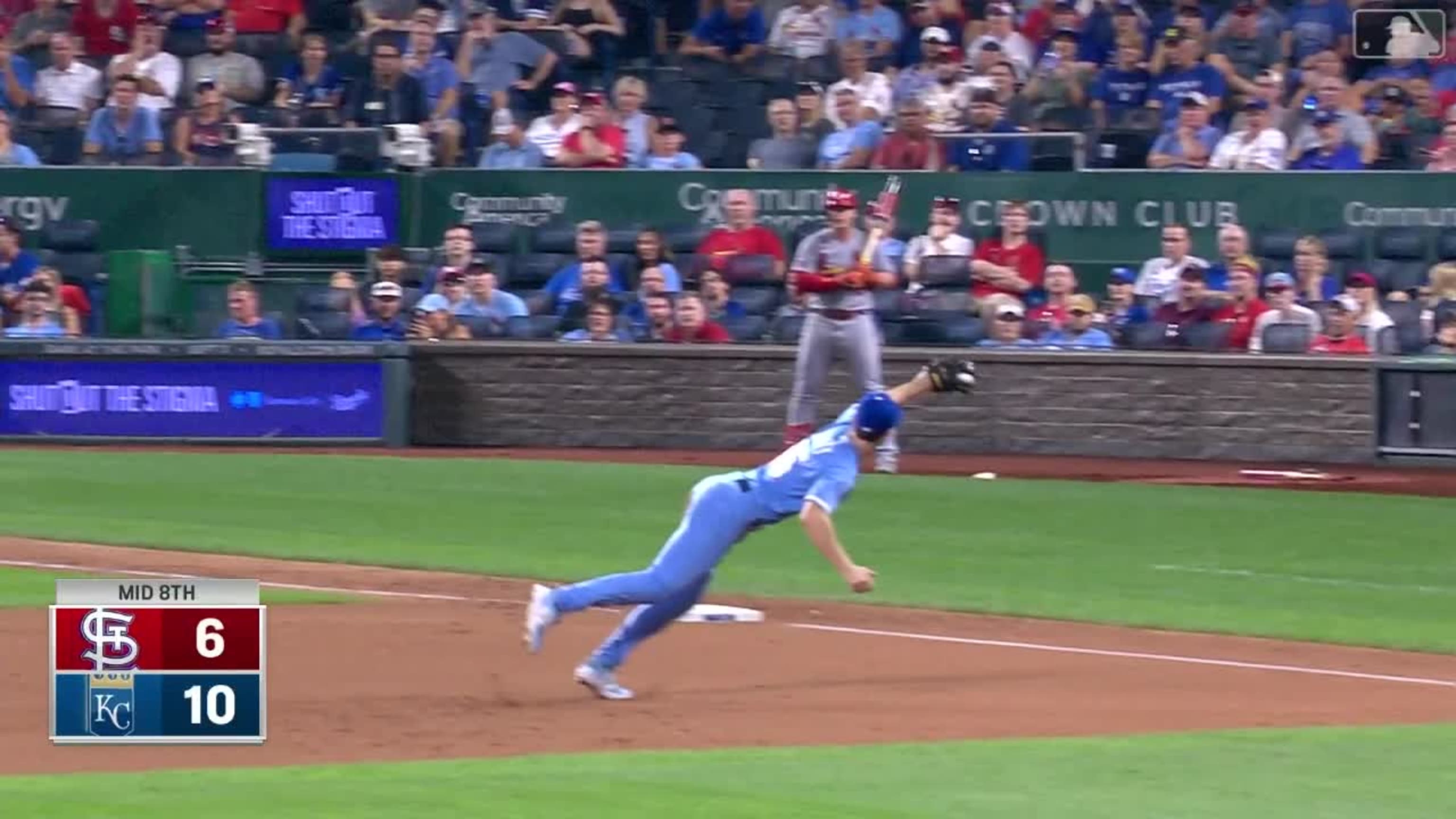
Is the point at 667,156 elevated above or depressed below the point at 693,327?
above

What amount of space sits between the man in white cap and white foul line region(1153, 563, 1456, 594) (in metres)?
8.23

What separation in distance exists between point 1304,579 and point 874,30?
9943 millimetres

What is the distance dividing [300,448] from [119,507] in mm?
3769

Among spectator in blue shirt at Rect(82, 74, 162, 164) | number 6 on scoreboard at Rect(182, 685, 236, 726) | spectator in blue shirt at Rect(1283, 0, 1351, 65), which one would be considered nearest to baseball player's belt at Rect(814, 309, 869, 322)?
spectator in blue shirt at Rect(1283, 0, 1351, 65)

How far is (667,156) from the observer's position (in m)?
22.5

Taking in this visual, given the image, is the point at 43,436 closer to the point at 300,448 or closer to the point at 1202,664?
the point at 300,448

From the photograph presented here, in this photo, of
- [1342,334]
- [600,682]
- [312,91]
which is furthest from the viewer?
[312,91]

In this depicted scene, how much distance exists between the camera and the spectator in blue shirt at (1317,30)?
71.9 feet

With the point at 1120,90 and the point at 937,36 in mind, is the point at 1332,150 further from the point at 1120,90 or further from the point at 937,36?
the point at 937,36

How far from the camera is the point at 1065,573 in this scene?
14570 millimetres

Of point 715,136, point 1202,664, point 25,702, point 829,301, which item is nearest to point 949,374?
point 1202,664

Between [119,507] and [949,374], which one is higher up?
[949,374]

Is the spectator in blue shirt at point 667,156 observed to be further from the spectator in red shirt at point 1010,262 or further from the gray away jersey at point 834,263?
the gray away jersey at point 834,263

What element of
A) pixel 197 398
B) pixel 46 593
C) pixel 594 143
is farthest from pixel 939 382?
pixel 594 143
